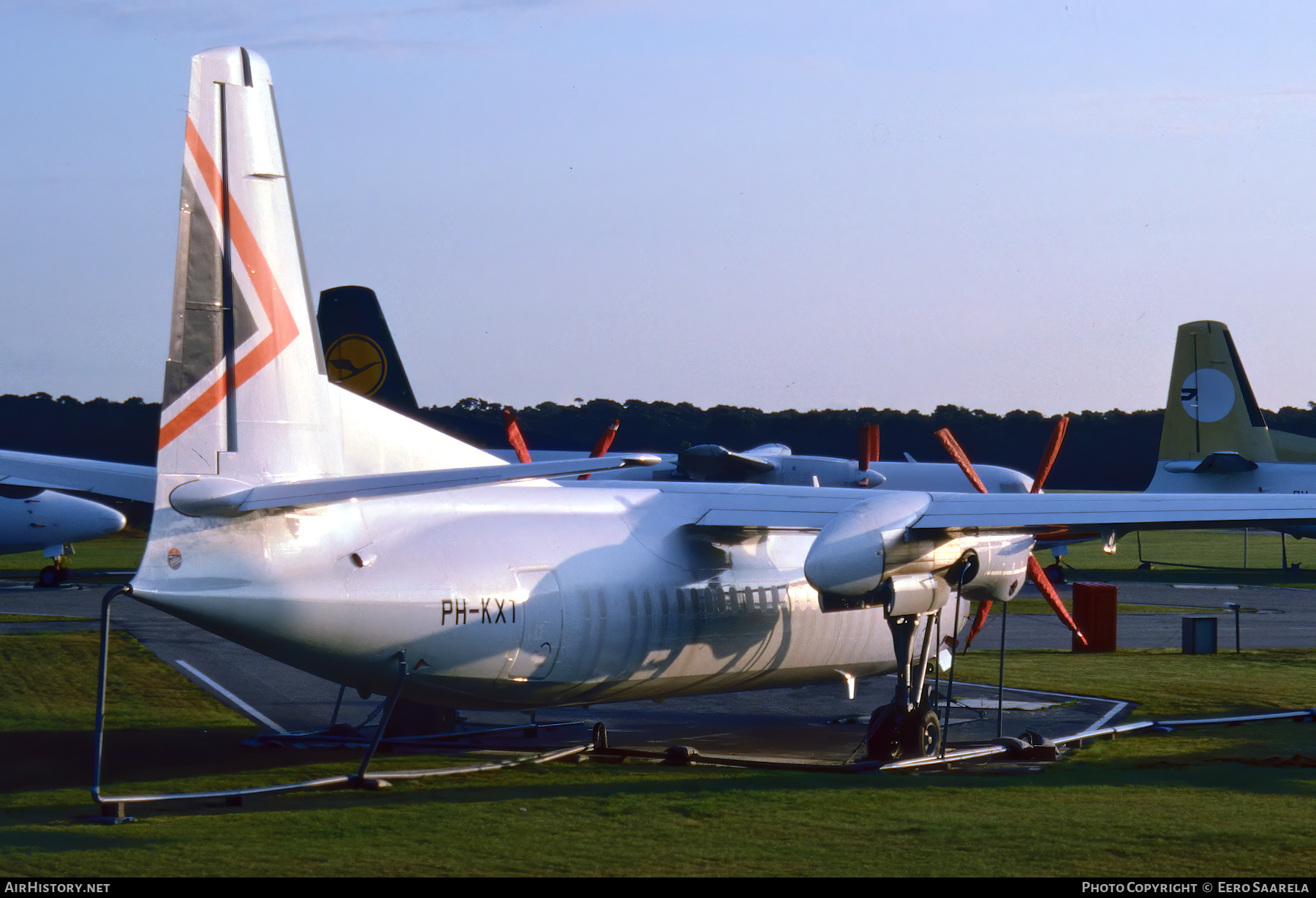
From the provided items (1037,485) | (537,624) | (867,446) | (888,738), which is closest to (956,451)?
(1037,485)

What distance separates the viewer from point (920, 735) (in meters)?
17.4

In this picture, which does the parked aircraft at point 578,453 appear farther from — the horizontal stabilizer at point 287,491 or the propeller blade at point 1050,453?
the propeller blade at point 1050,453

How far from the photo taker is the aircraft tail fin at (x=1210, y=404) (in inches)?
1928

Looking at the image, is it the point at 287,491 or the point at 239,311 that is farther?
the point at 239,311

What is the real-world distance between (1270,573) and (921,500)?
4860 centimetres

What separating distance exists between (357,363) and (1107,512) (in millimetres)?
12853

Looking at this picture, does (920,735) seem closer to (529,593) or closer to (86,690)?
(529,593)

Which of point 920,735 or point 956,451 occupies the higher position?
point 956,451

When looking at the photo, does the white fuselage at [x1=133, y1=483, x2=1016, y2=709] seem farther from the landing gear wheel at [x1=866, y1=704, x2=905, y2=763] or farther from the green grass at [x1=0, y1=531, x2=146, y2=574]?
the green grass at [x1=0, y1=531, x2=146, y2=574]

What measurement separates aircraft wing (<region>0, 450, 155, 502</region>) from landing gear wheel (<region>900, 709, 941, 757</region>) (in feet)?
33.3

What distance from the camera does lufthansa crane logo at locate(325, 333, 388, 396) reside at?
22.3 m

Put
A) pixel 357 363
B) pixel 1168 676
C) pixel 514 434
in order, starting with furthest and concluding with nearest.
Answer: pixel 1168 676 → pixel 357 363 → pixel 514 434

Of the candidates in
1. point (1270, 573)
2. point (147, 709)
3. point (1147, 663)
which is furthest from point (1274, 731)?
point (1270, 573)

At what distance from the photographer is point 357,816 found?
12820mm
